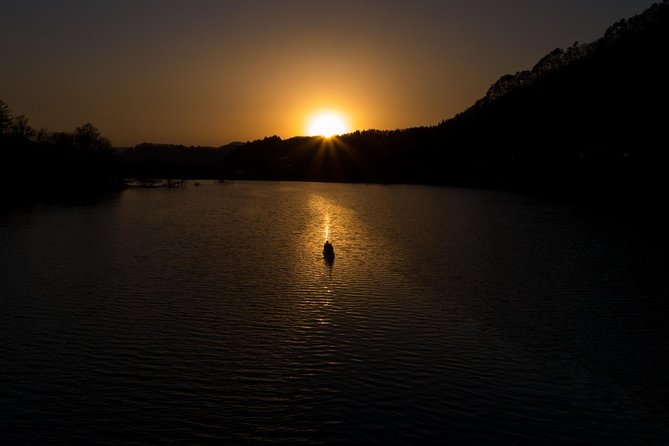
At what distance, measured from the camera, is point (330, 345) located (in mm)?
27359

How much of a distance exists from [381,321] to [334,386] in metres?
9.85

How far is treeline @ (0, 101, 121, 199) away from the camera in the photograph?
13912cm

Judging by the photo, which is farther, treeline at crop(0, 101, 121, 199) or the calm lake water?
treeline at crop(0, 101, 121, 199)

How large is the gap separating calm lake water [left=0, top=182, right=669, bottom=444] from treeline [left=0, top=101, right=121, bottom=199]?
97441 millimetres

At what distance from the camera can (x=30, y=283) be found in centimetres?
4019

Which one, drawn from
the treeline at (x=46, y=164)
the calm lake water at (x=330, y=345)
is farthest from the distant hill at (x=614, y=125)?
the treeline at (x=46, y=164)

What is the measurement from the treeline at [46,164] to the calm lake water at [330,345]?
320ft

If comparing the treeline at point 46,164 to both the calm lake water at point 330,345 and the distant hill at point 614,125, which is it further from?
the distant hill at point 614,125

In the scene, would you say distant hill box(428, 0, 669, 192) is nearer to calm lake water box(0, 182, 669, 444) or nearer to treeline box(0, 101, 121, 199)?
calm lake water box(0, 182, 669, 444)

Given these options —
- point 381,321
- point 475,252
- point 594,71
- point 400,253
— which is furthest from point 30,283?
point 594,71

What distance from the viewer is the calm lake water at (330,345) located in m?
18.9

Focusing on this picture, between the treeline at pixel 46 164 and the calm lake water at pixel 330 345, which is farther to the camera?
the treeline at pixel 46 164

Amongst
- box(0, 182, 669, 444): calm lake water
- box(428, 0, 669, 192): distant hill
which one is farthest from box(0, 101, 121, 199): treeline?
box(428, 0, 669, 192): distant hill

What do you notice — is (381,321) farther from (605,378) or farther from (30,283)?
(30,283)
